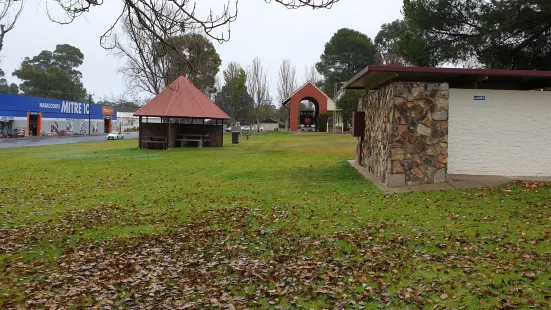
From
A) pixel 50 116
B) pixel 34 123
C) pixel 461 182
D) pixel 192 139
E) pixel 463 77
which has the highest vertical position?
pixel 50 116

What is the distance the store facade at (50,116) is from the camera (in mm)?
56944

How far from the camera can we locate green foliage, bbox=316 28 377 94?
65.4 meters

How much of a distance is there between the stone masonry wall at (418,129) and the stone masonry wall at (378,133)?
0.23 meters

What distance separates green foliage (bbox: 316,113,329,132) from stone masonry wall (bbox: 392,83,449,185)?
1609 inches

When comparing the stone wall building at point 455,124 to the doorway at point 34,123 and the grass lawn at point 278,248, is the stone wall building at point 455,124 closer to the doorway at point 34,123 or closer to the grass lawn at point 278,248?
the grass lawn at point 278,248

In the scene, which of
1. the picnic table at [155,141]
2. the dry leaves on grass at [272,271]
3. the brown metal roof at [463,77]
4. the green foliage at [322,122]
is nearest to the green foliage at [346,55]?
the green foliage at [322,122]

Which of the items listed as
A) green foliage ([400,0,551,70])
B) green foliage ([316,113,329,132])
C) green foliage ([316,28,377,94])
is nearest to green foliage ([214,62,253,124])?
green foliage ([316,28,377,94])

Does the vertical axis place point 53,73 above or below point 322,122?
above

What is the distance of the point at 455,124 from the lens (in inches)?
492

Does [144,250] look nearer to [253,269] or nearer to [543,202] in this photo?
[253,269]

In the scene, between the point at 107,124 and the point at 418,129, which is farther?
the point at 107,124

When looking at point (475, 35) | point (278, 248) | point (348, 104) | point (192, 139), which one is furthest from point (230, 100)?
point (278, 248)

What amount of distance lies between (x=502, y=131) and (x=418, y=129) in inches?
102

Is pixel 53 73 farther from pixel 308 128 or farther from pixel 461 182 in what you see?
pixel 461 182
